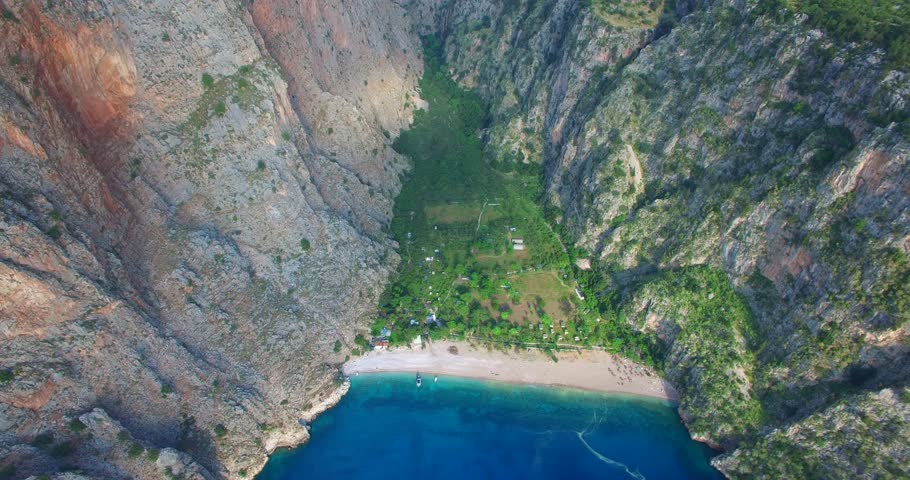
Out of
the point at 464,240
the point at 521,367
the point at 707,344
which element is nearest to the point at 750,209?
the point at 707,344

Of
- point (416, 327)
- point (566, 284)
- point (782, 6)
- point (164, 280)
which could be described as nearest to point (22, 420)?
point (164, 280)

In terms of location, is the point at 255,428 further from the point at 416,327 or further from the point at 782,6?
the point at 782,6

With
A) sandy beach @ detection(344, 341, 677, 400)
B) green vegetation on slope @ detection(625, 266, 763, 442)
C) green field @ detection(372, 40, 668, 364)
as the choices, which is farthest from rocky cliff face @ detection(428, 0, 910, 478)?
sandy beach @ detection(344, 341, 677, 400)

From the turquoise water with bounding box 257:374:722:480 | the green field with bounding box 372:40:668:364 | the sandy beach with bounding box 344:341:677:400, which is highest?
the green field with bounding box 372:40:668:364

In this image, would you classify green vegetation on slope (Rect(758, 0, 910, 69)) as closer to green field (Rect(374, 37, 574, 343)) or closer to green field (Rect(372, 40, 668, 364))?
green field (Rect(372, 40, 668, 364))

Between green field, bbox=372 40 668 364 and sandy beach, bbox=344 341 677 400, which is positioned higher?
green field, bbox=372 40 668 364

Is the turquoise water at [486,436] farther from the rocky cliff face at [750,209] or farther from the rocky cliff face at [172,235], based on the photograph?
the rocky cliff face at [750,209]
